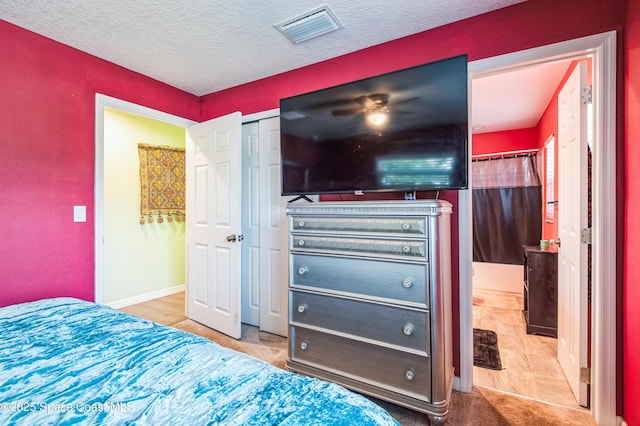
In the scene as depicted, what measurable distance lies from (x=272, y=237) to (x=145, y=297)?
2241 millimetres

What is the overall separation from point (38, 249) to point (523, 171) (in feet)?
→ 18.1

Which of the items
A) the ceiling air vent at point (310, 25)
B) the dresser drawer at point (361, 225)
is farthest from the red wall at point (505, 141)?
the dresser drawer at point (361, 225)

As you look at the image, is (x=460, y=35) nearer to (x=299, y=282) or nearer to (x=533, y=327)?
(x=299, y=282)

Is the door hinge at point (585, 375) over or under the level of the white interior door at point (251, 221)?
under

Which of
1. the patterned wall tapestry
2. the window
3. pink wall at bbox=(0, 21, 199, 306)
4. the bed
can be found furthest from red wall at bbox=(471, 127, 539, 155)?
pink wall at bbox=(0, 21, 199, 306)

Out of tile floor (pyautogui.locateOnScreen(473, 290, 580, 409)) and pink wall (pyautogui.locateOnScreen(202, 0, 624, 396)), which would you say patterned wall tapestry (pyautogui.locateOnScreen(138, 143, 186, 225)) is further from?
tile floor (pyautogui.locateOnScreen(473, 290, 580, 409))

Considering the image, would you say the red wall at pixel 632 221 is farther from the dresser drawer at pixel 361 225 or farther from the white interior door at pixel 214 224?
the white interior door at pixel 214 224

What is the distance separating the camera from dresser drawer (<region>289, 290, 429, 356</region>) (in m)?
1.66

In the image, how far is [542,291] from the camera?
284 cm

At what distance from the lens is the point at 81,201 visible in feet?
7.70

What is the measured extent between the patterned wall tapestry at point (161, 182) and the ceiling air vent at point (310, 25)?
2.72 meters

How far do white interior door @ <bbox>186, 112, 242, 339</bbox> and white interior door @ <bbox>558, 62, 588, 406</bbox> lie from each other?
2524 mm

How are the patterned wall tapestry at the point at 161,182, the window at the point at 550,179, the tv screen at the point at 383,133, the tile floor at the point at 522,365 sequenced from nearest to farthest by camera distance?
the tv screen at the point at 383,133, the tile floor at the point at 522,365, the window at the point at 550,179, the patterned wall tapestry at the point at 161,182

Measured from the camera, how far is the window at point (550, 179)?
3241 millimetres
